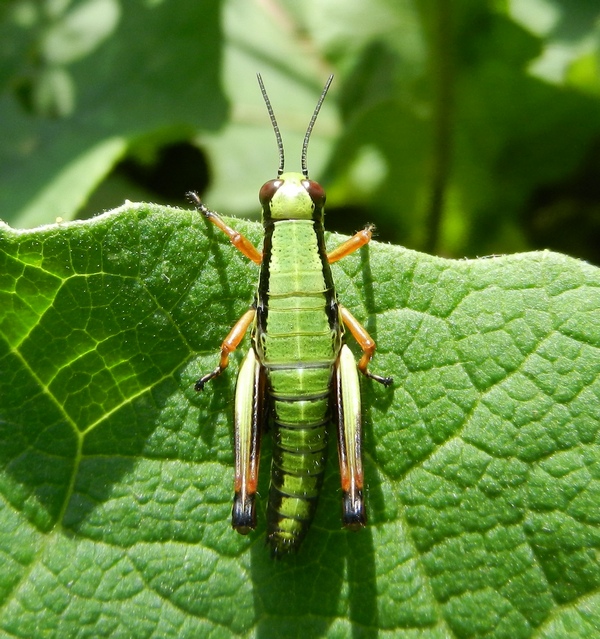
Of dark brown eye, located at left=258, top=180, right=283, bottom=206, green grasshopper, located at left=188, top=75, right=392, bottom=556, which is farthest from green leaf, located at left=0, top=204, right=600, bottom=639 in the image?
dark brown eye, located at left=258, top=180, right=283, bottom=206

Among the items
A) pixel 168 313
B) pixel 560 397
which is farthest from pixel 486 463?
pixel 168 313

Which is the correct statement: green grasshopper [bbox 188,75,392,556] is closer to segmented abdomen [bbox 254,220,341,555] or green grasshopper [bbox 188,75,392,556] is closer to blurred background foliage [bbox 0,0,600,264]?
segmented abdomen [bbox 254,220,341,555]

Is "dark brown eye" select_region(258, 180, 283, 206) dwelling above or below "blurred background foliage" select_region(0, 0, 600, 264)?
below

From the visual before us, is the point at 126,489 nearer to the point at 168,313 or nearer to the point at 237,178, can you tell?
the point at 168,313

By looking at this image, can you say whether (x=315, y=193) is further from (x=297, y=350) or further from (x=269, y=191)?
(x=297, y=350)

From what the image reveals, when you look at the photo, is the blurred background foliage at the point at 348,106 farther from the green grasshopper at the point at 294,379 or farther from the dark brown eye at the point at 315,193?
the green grasshopper at the point at 294,379

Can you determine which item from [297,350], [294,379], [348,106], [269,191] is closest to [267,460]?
[294,379]

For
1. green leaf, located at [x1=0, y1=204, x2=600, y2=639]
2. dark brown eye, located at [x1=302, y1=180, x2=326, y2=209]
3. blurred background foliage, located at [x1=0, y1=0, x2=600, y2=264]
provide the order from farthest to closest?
blurred background foliage, located at [x1=0, y1=0, x2=600, y2=264]
dark brown eye, located at [x1=302, y1=180, x2=326, y2=209]
green leaf, located at [x1=0, y1=204, x2=600, y2=639]

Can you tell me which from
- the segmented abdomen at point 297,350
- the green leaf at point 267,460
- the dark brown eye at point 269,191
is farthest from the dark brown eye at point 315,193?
the green leaf at point 267,460
